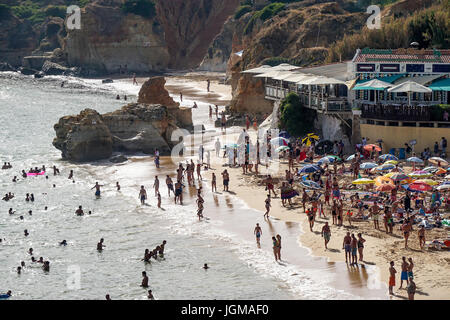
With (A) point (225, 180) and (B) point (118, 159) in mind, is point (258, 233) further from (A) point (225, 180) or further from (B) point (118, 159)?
(B) point (118, 159)

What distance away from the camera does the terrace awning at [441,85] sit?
3653 centimetres

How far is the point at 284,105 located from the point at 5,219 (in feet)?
53.4

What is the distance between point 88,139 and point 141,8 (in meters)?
70.9

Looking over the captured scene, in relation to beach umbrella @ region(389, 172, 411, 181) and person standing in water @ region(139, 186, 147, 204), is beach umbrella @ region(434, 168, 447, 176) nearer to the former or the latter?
beach umbrella @ region(389, 172, 411, 181)

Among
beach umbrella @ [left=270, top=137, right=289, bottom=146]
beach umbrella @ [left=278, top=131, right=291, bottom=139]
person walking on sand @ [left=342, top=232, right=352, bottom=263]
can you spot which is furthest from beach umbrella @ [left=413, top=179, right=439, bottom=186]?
beach umbrella @ [left=278, top=131, right=291, bottom=139]

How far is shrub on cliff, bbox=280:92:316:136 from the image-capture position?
4138 centimetres

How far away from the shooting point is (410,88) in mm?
35812

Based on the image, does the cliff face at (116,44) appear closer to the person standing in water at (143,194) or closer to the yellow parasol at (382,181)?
the person standing in water at (143,194)

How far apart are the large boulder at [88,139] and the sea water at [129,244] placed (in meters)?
0.79

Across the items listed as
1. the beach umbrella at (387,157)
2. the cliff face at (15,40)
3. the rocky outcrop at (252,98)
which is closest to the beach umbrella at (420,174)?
the beach umbrella at (387,157)

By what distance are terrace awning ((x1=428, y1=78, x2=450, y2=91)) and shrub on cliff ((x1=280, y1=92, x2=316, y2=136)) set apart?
694 centimetres

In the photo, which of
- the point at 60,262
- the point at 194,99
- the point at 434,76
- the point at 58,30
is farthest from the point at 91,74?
the point at 60,262

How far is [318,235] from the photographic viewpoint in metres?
27.4

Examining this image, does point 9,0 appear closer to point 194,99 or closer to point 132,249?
point 194,99
